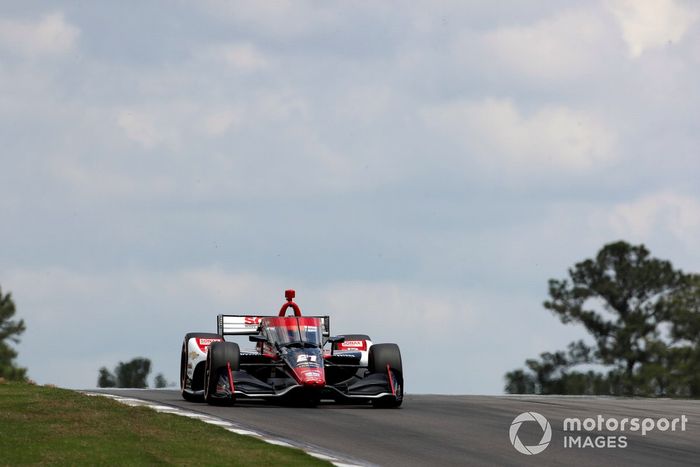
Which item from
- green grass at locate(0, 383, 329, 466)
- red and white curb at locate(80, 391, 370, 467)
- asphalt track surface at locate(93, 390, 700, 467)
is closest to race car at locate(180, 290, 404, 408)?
asphalt track surface at locate(93, 390, 700, 467)

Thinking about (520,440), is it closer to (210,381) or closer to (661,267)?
(210,381)

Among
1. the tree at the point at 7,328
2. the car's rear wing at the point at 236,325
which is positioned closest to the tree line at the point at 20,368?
the tree at the point at 7,328

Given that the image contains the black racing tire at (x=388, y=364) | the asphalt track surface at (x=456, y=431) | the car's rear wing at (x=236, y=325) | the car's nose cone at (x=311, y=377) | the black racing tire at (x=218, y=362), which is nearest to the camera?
the asphalt track surface at (x=456, y=431)

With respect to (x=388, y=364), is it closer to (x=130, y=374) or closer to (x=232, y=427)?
(x=232, y=427)

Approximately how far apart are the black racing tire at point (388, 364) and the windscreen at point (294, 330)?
1044mm

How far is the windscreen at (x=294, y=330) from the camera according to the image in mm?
23156

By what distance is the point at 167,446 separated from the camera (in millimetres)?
14898

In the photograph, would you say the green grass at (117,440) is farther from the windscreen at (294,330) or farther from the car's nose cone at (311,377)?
the windscreen at (294,330)

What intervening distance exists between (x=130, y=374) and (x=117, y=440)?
8413 centimetres

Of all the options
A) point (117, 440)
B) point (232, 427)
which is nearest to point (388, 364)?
point (232, 427)

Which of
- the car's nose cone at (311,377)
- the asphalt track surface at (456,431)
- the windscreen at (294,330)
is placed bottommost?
the asphalt track surface at (456,431)

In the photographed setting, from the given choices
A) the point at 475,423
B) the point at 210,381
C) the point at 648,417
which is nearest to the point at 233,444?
the point at 475,423

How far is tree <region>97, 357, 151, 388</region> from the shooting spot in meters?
94.3

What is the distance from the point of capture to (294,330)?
23.3 metres
